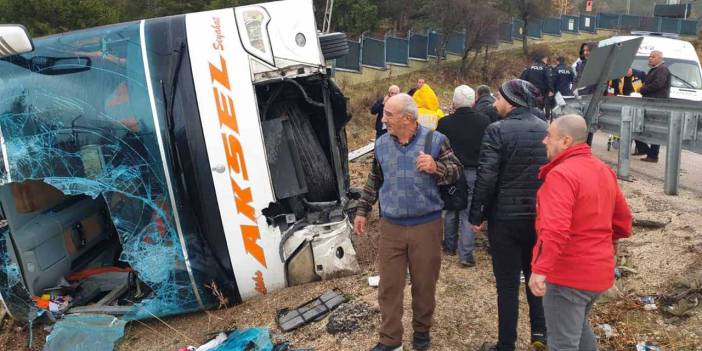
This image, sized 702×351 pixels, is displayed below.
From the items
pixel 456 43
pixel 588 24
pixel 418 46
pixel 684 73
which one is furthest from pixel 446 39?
pixel 588 24

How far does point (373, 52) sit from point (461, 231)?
13.6m

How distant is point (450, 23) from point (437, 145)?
17667 mm

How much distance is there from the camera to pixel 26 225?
4.38 m

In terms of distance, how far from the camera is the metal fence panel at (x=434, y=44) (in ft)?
65.3

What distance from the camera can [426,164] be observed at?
119 inches

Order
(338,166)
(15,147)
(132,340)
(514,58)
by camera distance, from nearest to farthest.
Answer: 1. (15,147)
2. (132,340)
3. (338,166)
4. (514,58)

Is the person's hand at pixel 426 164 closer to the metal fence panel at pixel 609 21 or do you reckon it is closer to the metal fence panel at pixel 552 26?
the metal fence panel at pixel 552 26

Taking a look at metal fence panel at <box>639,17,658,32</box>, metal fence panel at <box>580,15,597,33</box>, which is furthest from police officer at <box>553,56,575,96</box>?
metal fence panel at <box>639,17,658,32</box>

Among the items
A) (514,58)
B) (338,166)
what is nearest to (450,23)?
(514,58)

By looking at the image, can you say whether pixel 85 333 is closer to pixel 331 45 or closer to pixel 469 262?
pixel 331 45

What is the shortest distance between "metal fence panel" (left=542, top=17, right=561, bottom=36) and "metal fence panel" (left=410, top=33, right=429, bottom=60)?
10.9m

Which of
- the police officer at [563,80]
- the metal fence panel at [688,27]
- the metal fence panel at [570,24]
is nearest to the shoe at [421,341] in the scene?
the police officer at [563,80]

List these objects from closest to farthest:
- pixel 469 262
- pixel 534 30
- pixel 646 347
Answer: pixel 646 347, pixel 469 262, pixel 534 30

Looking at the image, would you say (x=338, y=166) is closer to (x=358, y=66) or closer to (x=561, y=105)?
(x=561, y=105)
